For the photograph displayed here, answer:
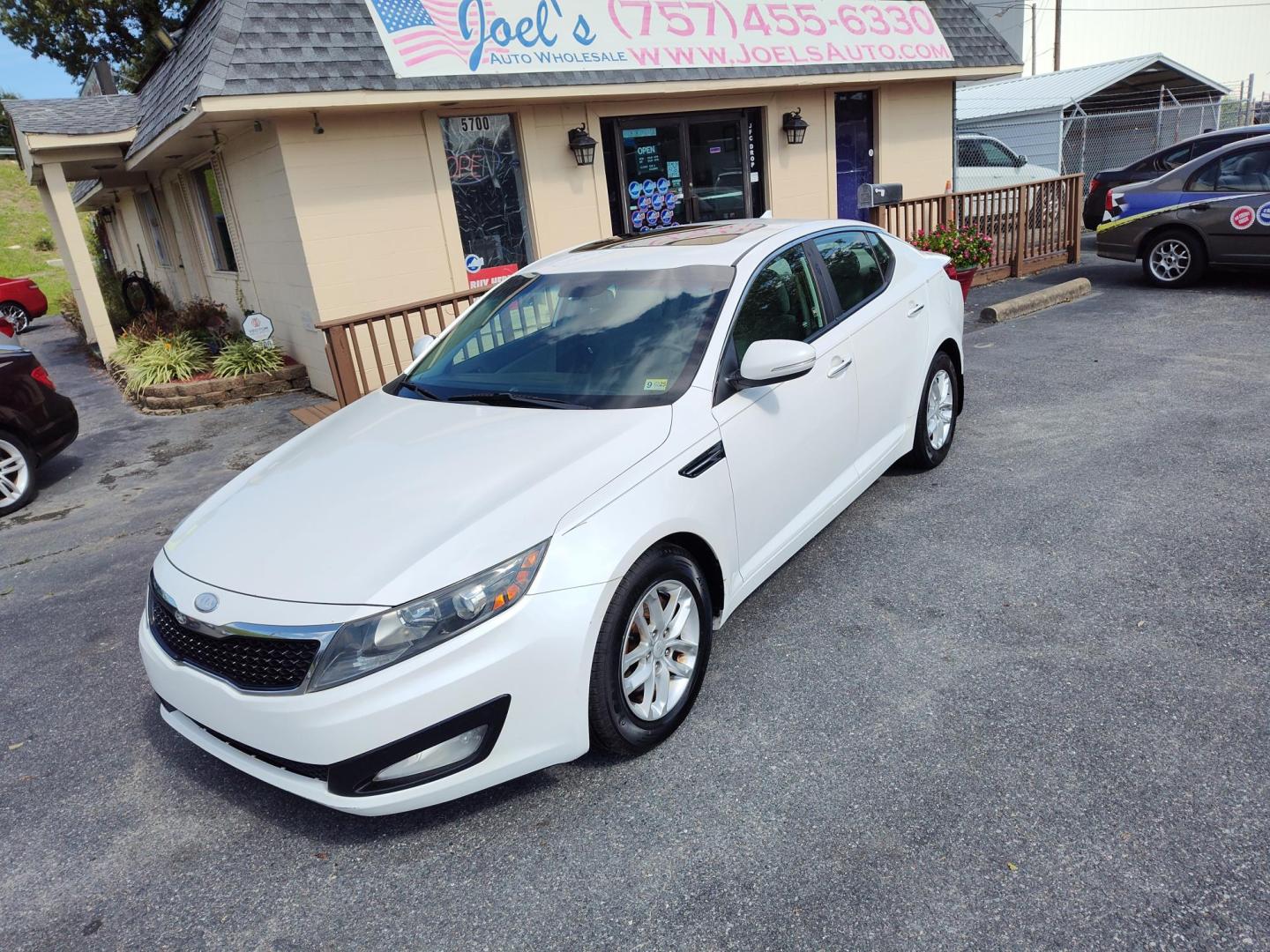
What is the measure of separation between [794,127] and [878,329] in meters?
7.79

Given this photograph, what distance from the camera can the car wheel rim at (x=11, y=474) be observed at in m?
6.63

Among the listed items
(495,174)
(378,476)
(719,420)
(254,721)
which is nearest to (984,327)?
(495,174)

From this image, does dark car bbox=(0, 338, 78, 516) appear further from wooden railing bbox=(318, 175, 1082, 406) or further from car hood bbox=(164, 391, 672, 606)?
car hood bbox=(164, 391, 672, 606)

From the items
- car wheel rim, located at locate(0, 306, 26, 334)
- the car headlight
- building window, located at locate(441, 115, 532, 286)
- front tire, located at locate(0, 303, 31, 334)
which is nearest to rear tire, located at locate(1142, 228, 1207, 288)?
building window, located at locate(441, 115, 532, 286)

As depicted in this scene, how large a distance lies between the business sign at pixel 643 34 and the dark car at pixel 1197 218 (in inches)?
140

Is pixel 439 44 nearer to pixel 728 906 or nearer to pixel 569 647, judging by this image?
pixel 569 647

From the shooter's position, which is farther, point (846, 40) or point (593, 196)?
point (846, 40)

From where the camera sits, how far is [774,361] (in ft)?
10.7

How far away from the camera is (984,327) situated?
9195 mm

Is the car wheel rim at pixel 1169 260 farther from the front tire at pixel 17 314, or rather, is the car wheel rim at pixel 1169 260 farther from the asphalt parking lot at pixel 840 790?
the front tire at pixel 17 314

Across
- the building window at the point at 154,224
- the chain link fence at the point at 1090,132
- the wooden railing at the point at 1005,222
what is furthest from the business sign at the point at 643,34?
the building window at the point at 154,224

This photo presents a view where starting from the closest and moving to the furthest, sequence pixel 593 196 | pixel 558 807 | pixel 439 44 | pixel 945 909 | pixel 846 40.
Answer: pixel 945 909 → pixel 558 807 → pixel 439 44 → pixel 593 196 → pixel 846 40

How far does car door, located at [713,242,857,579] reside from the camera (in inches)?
133

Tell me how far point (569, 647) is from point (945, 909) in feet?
4.02
